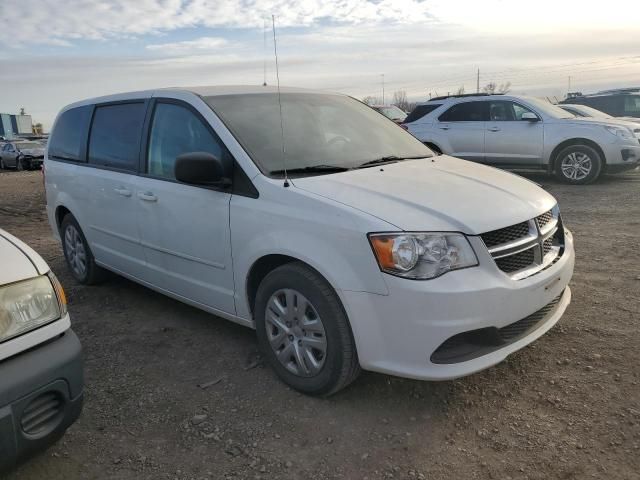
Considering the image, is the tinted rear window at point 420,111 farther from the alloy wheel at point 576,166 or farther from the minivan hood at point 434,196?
the minivan hood at point 434,196

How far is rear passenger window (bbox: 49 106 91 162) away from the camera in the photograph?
4914 mm

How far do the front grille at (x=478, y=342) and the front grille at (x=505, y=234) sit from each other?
0.43 metres

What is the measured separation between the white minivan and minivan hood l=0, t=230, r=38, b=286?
1.07 m

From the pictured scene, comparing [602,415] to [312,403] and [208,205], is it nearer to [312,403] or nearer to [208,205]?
[312,403]

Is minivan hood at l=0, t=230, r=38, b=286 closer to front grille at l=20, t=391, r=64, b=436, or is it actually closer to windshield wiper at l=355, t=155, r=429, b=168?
front grille at l=20, t=391, r=64, b=436

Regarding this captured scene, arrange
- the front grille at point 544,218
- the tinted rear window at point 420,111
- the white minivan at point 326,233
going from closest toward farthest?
the white minivan at point 326,233
the front grille at point 544,218
the tinted rear window at point 420,111

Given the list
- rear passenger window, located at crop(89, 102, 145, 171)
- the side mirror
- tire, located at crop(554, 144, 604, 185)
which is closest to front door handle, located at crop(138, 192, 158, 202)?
rear passenger window, located at crop(89, 102, 145, 171)

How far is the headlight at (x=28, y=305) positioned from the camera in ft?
6.87

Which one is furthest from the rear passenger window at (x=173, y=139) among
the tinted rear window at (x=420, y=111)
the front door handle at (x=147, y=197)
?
the tinted rear window at (x=420, y=111)

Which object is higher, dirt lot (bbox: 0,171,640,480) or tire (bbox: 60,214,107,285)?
tire (bbox: 60,214,107,285)

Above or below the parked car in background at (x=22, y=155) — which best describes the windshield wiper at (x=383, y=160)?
above

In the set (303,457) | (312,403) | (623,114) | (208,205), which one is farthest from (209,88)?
(623,114)

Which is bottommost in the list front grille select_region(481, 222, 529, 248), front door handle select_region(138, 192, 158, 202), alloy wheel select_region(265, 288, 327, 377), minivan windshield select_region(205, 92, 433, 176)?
alloy wheel select_region(265, 288, 327, 377)

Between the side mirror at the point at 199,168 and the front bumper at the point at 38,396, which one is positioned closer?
the front bumper at the point at 38,396
